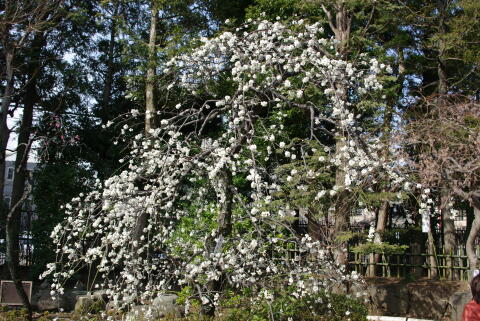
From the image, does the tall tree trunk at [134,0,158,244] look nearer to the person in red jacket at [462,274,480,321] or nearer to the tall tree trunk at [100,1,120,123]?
the tall tree trunk at [100,1,120,123]

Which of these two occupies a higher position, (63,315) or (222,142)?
(222,142)

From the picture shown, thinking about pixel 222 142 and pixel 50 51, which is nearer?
pixel 222 142

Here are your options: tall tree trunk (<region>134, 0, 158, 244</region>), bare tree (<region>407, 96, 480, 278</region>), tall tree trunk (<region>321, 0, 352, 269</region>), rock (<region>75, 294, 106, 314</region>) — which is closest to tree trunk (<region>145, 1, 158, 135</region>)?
tall tree trunk (<region>134, 0, 158, 244</region>)

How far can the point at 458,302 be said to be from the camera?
8109 mm

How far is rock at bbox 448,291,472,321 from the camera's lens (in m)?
8.01

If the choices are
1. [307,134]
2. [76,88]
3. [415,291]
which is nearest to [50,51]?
[76,88]

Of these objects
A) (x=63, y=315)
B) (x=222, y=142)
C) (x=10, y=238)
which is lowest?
(x=63, y=315)

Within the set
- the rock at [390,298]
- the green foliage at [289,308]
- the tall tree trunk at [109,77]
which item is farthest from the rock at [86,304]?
the tall tree trunk at [109,77]

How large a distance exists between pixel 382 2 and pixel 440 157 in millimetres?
4665

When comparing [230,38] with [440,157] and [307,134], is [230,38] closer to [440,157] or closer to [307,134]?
[440,157]

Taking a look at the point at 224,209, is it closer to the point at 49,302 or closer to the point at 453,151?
the point at 453,151

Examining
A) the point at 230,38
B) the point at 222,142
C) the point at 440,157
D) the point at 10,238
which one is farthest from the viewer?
the point at 440,157

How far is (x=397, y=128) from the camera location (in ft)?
28.1

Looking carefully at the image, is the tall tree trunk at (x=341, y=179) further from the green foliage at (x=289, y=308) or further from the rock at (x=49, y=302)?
the rock at (x=49, y=302)
